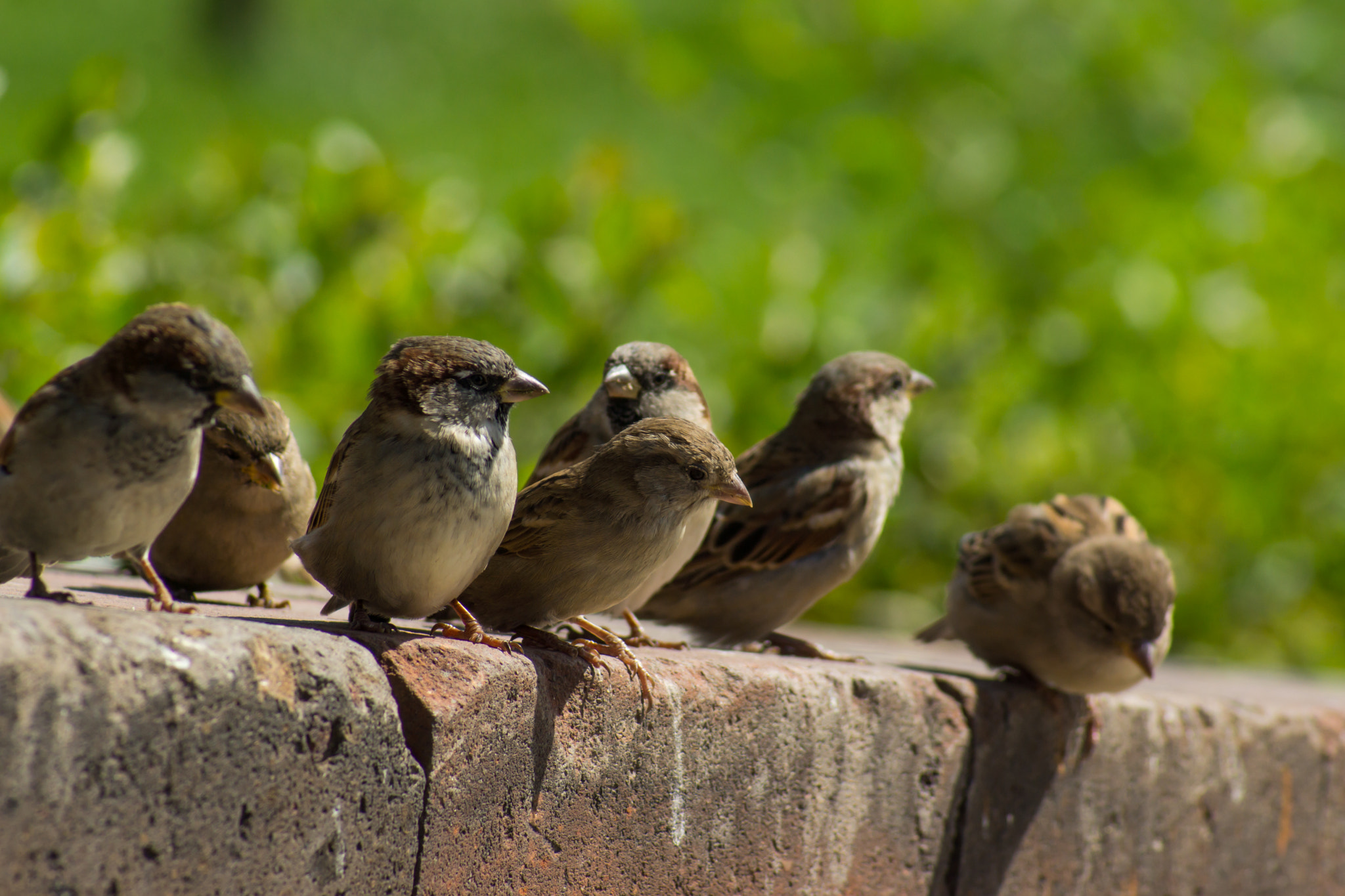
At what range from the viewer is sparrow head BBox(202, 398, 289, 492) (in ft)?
8.47

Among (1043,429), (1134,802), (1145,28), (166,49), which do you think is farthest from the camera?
(166,49)

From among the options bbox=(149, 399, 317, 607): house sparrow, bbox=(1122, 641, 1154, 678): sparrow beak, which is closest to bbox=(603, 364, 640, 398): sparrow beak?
bbox=(149, 399, 317, 607): house sparrow

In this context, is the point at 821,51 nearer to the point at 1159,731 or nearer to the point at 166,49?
the point at 1159,731

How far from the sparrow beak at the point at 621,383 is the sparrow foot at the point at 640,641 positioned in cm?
54

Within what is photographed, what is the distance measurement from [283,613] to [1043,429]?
4.55 meters

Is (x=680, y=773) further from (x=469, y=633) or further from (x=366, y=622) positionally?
(x=366, y=622)

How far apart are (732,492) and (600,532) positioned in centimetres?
28

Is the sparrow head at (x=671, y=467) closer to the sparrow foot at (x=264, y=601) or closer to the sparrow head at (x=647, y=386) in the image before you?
the sparrow head at (x=647, y=386)

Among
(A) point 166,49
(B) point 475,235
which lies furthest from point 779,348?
(A) point 166,49

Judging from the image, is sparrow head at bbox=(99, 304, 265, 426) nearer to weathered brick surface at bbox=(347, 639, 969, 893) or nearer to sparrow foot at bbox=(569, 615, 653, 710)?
weathered brick surface at bbox=(347, 639, 969, 893)

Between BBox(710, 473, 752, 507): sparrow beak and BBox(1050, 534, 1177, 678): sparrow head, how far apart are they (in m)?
1.37

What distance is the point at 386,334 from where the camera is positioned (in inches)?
175

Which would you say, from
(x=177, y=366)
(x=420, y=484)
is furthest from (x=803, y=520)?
(x=177, y=366)

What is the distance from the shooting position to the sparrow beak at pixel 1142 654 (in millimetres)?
3465
